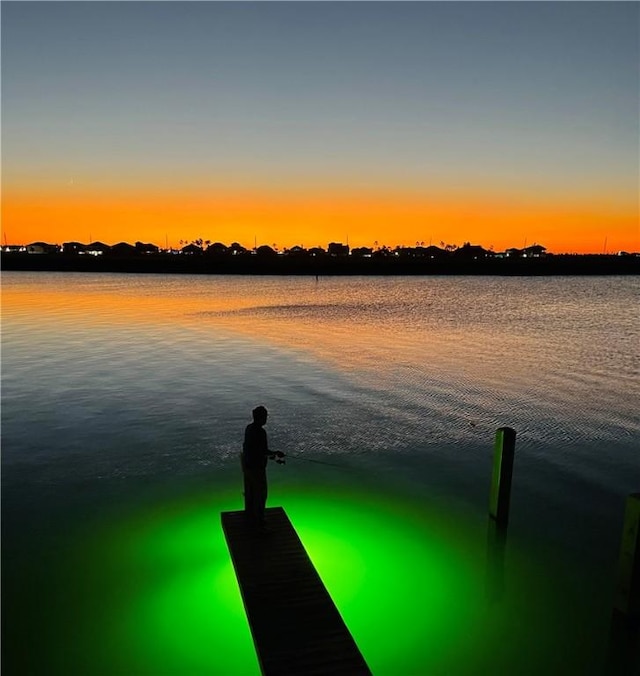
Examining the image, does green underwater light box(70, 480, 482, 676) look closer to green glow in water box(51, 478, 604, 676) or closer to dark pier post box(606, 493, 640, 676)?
green glow in water box(51, 478, 604, 676)

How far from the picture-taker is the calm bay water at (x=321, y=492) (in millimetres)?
10211

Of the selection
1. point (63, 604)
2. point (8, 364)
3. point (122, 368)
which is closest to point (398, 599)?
point (63, 604)

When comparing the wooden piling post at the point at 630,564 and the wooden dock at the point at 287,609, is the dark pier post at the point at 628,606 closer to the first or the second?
the wooden piling post at the point at 630,564

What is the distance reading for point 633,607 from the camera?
10102mm

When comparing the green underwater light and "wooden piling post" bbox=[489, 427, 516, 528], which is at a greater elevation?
"wooden piling post" bbox=[489, 427, 516, 528]

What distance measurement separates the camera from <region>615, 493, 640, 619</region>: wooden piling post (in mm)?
9297

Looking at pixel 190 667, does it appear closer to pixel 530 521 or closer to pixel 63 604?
pixel 63 604

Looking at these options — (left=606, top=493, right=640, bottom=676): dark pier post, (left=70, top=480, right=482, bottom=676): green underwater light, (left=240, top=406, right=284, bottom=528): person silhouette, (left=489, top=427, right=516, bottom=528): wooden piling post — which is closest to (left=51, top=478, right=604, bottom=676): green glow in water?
(left=70, top=480, right=482, bottom=676): green underwater light

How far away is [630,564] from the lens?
31.8 ft

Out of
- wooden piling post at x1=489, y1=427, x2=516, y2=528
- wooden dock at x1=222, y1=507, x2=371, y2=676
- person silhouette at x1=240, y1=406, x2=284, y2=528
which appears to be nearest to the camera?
wooden dock at x1=222, y1=507, x2=371, y2=676

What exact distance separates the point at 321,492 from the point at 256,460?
214 inches

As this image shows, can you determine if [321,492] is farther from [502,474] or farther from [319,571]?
[502,474]

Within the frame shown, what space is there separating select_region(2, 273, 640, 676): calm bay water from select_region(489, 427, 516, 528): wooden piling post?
0.50 metres

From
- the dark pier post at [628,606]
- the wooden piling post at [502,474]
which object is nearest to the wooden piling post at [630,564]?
the dark pier post at [628,606]
